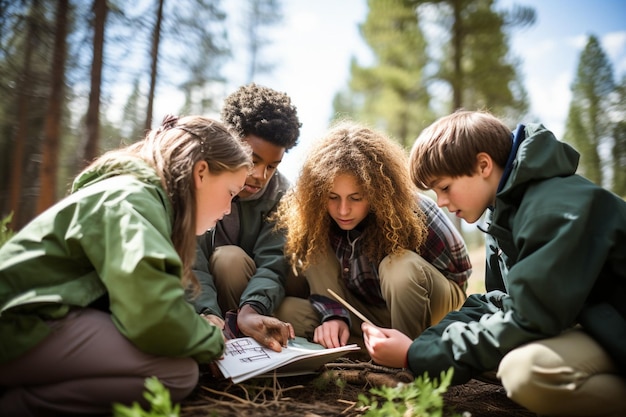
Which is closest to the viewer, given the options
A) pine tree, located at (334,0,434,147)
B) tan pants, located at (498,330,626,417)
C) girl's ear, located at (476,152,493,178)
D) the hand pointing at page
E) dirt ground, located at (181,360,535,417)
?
tan pants, located at (498,330,626,417)

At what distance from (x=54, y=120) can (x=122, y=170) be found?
449 centimetres

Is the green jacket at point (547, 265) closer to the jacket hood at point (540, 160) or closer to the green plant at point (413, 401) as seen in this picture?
the jacket hood at point (540, 160)

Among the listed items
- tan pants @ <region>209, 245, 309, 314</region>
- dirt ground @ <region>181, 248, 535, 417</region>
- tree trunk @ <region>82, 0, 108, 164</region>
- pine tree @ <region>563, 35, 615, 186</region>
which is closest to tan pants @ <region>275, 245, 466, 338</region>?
tan pants @ <region>209, 245, 309, 314</region>

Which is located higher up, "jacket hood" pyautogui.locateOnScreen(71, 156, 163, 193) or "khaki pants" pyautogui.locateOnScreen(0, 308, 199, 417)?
"jacket hood" pyautogui.locateOnScreen(71, 156, 163, 193)

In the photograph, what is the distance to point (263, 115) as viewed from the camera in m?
2.85

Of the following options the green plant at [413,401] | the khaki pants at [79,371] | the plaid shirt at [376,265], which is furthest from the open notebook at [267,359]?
the plaid shirt at [376,265]

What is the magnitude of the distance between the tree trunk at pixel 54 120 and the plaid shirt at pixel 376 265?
4.12 meters

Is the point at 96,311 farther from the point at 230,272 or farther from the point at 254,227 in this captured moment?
the point at 254,227

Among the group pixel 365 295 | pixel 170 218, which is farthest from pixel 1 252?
pixel 365 295

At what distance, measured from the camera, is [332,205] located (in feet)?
8.15

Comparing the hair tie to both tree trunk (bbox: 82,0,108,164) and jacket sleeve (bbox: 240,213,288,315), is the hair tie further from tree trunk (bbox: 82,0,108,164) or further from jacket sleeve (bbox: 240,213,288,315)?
tree trunk (bbox: 82,0,108,164)

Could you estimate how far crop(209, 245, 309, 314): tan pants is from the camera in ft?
8.65

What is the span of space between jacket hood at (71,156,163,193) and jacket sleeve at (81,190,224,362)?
0.51 feet

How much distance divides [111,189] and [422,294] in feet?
5.19
